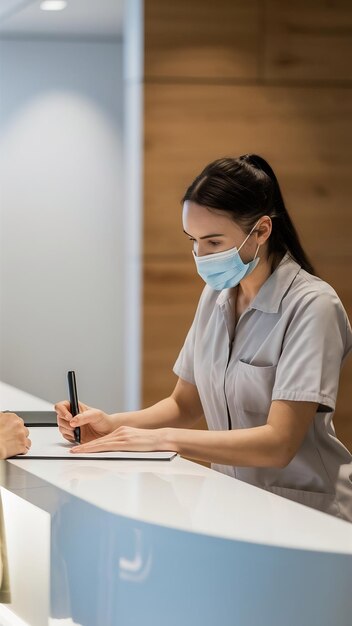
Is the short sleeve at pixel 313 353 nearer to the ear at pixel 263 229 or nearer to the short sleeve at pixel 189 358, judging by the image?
the ear at pixel 263 229

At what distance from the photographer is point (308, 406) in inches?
90.0

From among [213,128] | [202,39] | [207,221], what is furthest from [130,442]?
[202,39]

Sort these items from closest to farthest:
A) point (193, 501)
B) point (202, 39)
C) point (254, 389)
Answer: point (193, 501), point (254, 389), point (202, 39)

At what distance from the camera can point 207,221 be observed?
7.98ft

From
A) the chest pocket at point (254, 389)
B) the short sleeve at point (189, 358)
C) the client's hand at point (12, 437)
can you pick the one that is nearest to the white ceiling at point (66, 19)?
the short sleeve at point (189, 358)

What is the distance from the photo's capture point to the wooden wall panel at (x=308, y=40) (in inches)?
174

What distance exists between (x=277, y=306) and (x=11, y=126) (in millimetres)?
3586

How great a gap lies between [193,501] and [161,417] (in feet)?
2.87

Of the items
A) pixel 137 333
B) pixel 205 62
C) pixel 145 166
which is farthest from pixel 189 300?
pixel 205 62

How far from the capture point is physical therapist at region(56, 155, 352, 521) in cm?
223

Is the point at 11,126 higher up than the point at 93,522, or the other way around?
the point at 11,126

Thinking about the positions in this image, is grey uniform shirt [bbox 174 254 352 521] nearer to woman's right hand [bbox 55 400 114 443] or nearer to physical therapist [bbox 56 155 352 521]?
physical therapist [bbox 56 155 352 521]

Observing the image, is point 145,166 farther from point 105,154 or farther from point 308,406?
point 308,406

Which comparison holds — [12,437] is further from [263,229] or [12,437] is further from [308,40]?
[308,40]
